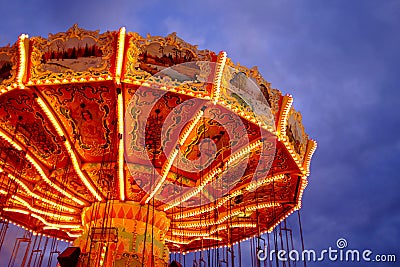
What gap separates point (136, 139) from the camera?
768 centimetres

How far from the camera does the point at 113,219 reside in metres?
8.98

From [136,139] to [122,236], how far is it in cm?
263

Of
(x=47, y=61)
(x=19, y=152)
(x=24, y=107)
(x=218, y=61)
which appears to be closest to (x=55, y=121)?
(x=24, y=107)
